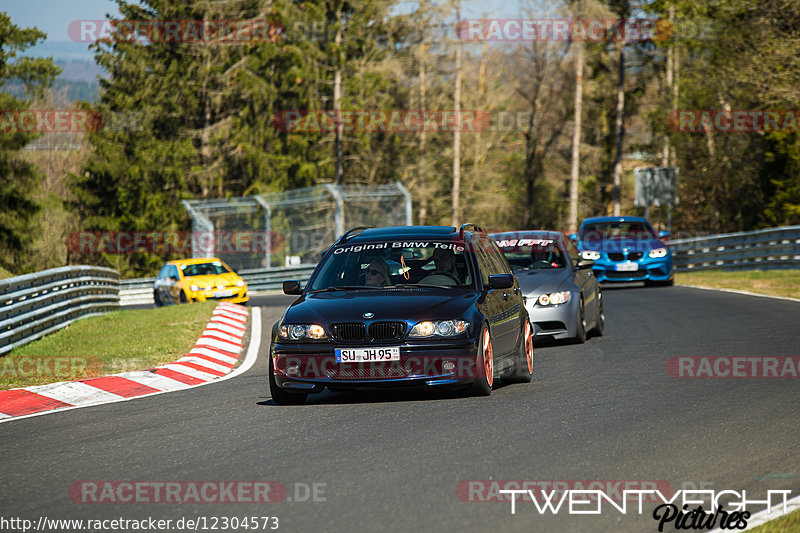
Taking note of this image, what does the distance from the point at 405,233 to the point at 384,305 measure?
154cm

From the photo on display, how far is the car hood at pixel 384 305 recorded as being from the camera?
887cm

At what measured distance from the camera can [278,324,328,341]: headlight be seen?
8.89 metres

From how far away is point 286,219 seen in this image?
3503cm

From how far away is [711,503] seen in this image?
5473 millimetres

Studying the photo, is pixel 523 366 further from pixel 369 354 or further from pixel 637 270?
pixel 637 270


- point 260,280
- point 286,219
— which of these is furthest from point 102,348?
point 260,280

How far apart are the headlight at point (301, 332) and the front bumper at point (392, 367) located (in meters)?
0.08

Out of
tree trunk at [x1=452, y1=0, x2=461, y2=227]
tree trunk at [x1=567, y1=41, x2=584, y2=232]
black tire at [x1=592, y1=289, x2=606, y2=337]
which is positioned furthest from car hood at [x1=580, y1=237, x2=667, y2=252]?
tree trunk at [x1=567, y1=41, x2=584, y2=232]
